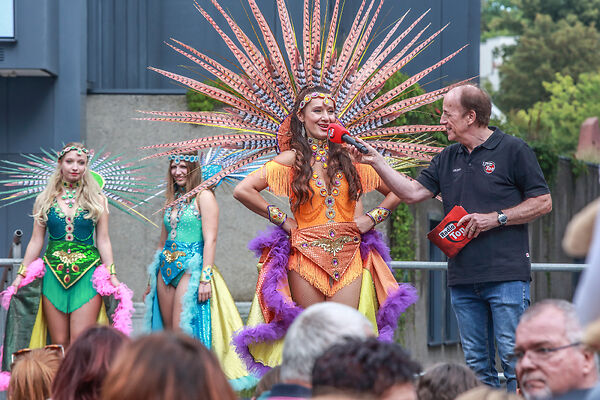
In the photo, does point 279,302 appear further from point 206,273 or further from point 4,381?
point 4,381

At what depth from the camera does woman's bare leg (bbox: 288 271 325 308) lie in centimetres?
538

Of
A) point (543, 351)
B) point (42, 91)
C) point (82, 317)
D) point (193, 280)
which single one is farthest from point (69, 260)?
point (543, 351)

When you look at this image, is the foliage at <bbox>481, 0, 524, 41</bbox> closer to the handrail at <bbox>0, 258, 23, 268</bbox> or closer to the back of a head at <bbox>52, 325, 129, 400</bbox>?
the handrail at <bbox>0, 258, 23, 268</bbox>

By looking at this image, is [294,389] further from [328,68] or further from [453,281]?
[328,68]

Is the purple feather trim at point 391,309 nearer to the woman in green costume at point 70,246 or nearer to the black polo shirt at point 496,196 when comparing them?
the black polo shirt at point 496,196

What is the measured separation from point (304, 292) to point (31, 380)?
2.18 meters

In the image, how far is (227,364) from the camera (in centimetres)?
677

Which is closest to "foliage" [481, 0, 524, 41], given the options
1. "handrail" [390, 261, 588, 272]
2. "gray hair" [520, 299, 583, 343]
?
"handrail" [390, 261, 588, 272]

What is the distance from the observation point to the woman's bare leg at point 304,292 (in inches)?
212

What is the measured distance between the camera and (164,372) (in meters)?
2.12

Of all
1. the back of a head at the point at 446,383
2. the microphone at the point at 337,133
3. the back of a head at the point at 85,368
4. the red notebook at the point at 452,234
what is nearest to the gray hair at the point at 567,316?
the back of a head at the point at 446,383

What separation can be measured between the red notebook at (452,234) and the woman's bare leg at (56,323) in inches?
114

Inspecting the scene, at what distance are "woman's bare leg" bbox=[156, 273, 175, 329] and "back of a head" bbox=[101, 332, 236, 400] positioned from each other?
448 cm

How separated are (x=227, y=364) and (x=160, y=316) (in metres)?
0.57
